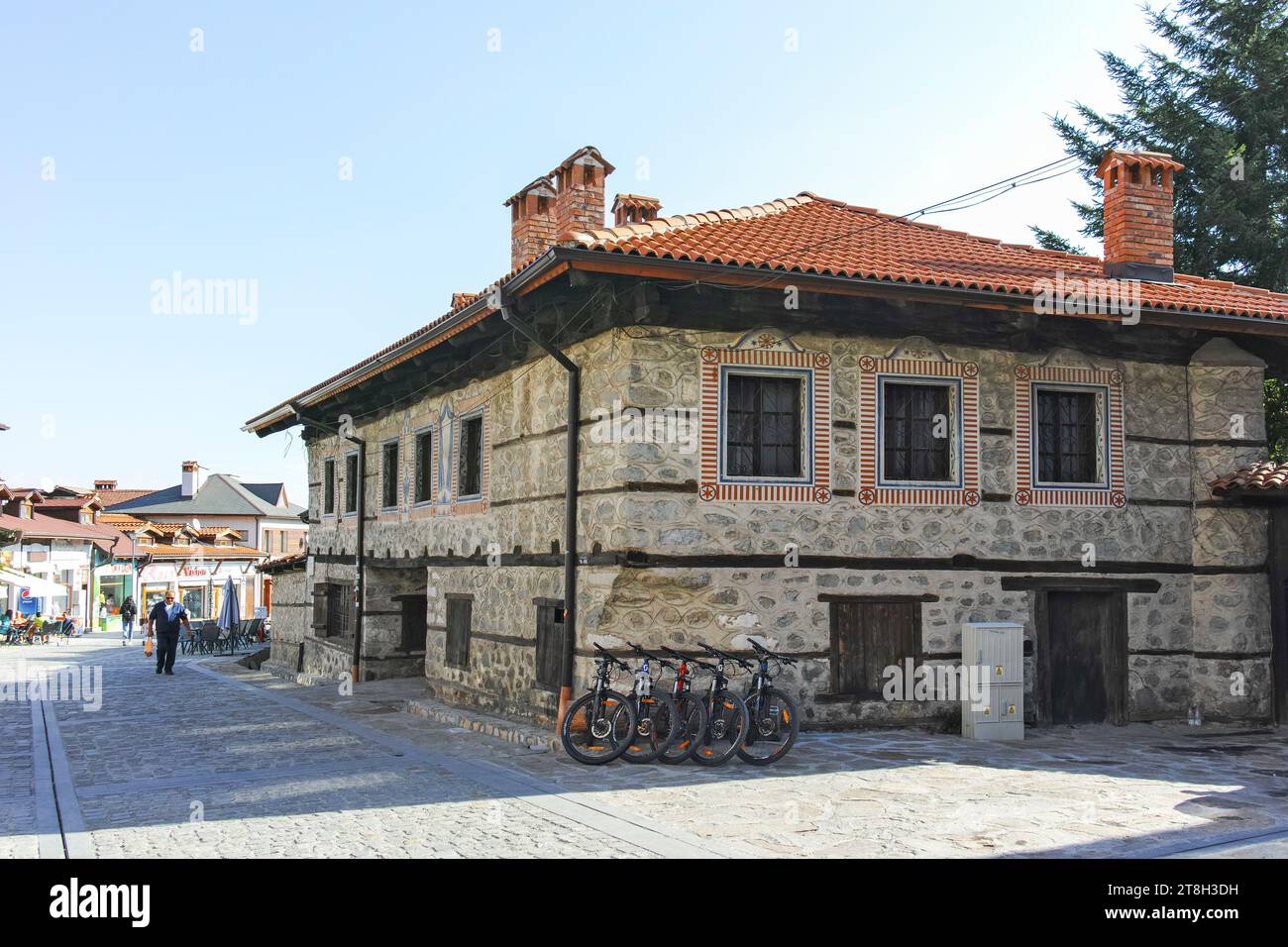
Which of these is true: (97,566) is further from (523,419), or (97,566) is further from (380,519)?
(523,419)

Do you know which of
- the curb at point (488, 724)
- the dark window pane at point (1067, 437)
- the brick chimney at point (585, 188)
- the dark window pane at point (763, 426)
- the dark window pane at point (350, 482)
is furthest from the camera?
the dark window pane at point (350, 482)

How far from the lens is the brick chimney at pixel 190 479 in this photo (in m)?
67.0

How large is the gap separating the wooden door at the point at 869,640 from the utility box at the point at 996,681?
64cm

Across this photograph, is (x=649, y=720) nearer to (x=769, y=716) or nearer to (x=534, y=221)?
(x=769, y=716)

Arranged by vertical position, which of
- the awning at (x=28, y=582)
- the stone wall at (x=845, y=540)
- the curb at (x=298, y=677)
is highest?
the stone wall at (x=845, y=540)

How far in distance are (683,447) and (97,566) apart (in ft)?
151

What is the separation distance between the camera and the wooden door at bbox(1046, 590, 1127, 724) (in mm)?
12570

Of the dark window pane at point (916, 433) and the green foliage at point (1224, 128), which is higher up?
the green foliage at point (1224, 128)

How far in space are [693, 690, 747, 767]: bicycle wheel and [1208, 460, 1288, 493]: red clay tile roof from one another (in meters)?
6.69

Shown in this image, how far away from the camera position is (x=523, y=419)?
44.0ft

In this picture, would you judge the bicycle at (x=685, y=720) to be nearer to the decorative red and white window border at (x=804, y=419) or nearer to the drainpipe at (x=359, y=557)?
the decorative red and white window border at (x=804, y=419)

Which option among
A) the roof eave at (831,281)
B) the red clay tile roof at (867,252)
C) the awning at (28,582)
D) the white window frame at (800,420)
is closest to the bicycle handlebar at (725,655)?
the white window frame at (800,420)

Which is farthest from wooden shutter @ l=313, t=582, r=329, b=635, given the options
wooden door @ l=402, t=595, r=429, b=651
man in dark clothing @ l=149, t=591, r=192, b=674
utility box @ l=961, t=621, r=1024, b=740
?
utility box @ l=961, t=621, r=1024, b=740
